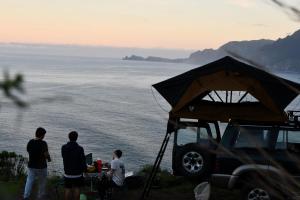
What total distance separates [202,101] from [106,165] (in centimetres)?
280

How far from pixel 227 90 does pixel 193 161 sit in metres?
1.44

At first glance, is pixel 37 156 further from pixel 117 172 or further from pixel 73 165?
pixel 117 172

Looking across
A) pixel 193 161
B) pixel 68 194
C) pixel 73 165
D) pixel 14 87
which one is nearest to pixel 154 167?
pixel 193 161

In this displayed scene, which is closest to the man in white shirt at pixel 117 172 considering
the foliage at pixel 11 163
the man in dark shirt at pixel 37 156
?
the man in dark shirt at pixel 37 156

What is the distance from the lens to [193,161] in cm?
1005

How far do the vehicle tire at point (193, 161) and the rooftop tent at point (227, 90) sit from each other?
0.63 meters

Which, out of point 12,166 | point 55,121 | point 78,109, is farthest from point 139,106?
point 12,166

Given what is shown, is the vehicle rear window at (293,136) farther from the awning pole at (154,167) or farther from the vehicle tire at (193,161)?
the awning pole at (154,167)

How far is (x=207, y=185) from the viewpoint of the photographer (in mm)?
9750

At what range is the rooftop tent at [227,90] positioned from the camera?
9625 millimetres

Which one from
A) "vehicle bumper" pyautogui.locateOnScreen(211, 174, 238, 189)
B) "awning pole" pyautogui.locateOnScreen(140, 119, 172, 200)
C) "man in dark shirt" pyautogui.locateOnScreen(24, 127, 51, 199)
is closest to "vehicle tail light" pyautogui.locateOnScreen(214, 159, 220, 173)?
"vehicle bumper" pyautogui.locateOnScreen(211, 174, 238, 189)

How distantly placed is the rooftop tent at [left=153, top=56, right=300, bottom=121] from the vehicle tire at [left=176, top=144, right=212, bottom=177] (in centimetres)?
63

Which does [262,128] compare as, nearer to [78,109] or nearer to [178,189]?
[178,189]

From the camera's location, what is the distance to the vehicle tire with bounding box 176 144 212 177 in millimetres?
9945
